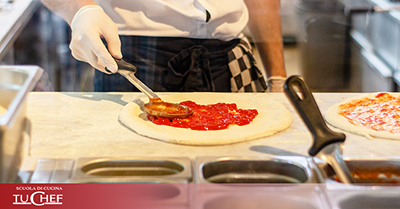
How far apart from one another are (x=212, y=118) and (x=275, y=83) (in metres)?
0.19

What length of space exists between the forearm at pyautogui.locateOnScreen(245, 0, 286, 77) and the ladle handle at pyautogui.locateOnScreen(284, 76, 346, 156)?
194mm

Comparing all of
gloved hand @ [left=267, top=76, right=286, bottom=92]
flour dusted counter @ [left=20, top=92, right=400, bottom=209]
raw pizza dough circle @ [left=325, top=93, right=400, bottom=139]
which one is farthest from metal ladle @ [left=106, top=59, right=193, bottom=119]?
raw pizza dough circle @ [left=325, top=93, right=400, bottom=139]

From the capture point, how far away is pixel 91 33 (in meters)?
0.92

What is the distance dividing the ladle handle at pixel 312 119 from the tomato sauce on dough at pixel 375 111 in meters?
0.25

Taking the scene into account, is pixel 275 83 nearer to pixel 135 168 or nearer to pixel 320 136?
pixel 320 136

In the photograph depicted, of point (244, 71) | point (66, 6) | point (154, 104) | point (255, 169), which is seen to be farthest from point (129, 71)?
point (255, 169)

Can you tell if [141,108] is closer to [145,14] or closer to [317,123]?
[145,14]

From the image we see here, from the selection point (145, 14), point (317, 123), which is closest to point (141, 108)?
point (145, 14)

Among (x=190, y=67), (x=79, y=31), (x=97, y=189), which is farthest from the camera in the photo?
(x=190, y=67)

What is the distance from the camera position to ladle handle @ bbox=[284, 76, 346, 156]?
0.70 meters

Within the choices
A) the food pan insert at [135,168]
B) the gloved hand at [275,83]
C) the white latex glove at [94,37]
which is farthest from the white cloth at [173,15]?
the food pan insert at [135,168]

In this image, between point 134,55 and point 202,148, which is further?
point 134,55

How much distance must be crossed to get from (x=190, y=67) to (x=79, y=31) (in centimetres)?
30

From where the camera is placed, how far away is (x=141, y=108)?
1.00 metres
